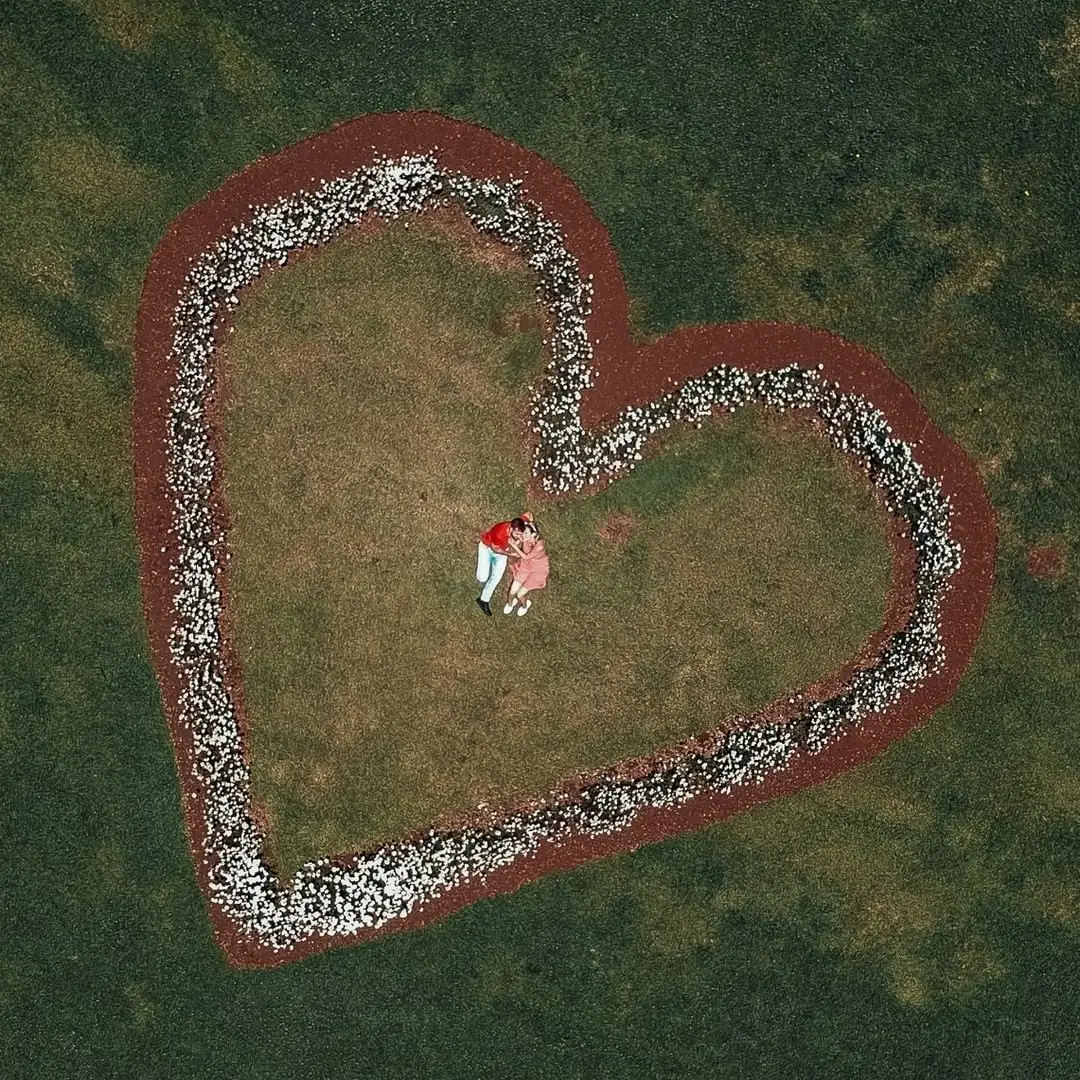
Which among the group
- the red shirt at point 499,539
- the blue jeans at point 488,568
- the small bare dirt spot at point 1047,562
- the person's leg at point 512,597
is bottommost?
the person's leg at point 512,597

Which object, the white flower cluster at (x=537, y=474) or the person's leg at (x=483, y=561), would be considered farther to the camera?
the white flower cluster at (x=537, y=474)

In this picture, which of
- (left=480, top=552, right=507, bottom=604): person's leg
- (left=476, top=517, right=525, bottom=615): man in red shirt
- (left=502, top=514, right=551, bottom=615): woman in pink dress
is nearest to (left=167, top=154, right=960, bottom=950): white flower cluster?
(left=502, top=514, right=551, bottom=615): woman in pink dress

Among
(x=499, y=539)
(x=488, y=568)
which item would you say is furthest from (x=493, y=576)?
(x=499, y=539)

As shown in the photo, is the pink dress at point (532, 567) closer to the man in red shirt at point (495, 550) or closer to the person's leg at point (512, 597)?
the person's leg at point (512, 597)

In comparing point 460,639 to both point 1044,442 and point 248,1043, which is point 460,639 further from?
point 1044,442

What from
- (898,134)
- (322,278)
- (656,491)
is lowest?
(656,491)

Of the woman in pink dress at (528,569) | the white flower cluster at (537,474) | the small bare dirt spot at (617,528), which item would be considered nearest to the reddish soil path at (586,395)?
the white flower cluster at (537,474)

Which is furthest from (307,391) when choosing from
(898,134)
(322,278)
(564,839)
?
(898,134)

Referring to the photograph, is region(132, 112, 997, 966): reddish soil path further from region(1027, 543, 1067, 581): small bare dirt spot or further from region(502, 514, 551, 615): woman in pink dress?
region(502, 514, 551, 615): woman in pink dress
